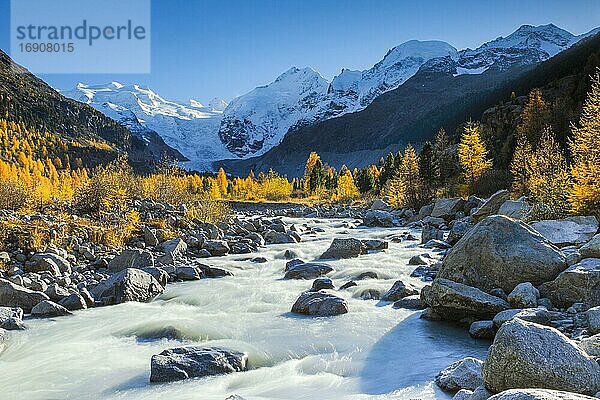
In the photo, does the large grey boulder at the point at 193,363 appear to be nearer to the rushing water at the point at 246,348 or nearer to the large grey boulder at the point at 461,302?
the rushing water at the point at 246,348

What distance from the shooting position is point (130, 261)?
46.7 feet

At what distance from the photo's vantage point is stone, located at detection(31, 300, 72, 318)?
10219 mm

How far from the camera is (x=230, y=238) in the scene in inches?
884

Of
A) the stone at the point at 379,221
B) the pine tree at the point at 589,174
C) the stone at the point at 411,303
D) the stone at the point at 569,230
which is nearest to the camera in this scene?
the stone at the point at 411,303

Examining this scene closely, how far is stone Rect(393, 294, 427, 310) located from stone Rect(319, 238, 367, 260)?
7.14 m

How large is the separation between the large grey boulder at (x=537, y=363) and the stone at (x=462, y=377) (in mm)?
543

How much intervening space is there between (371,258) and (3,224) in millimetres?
12188

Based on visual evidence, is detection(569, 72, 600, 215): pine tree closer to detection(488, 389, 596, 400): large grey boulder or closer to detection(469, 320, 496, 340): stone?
detection(469, 320, 496, 340): stone

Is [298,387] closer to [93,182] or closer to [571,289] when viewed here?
Answer: [571,289]

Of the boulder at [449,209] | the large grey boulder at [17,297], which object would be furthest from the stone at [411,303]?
the boulder at [449,209]

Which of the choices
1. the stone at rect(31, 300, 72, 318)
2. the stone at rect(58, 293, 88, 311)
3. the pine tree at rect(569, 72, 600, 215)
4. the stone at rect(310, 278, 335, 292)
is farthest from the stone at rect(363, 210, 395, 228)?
the stone at rect(31, 300, 72, 318)

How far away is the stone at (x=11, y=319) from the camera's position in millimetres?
9203

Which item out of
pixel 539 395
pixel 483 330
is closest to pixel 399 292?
pixel 483 330

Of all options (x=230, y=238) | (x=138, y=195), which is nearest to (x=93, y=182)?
(x=230, y=238)
